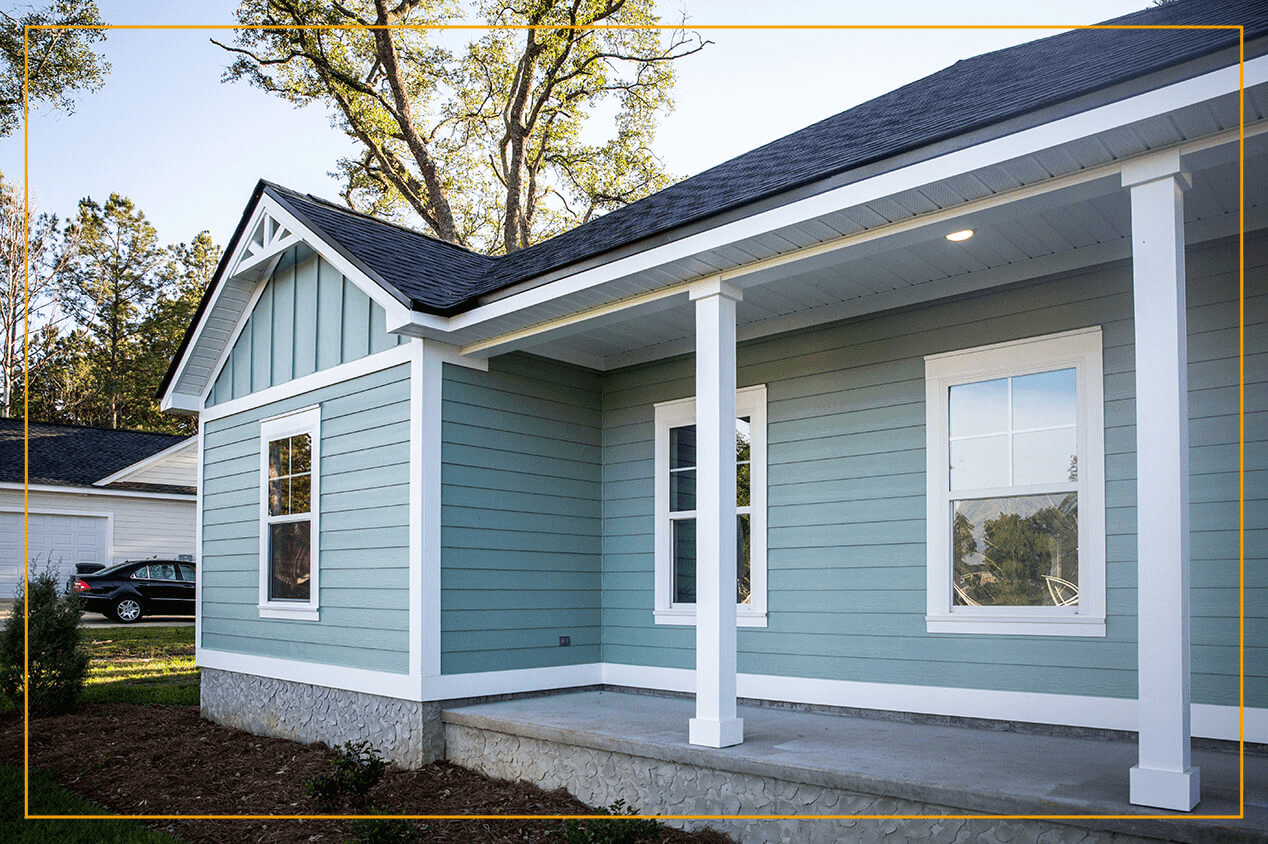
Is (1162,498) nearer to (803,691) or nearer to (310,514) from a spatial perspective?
(803,691)

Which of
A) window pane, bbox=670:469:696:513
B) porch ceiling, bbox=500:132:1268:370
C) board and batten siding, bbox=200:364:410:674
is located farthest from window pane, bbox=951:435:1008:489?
board and batten siding, bbox=200:364:410:674

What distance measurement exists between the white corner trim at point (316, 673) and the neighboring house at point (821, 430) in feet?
0.11

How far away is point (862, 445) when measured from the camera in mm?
6129

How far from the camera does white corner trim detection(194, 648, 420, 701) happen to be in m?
6.61

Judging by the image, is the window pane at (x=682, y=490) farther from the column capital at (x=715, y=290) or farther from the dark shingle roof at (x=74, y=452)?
the dark shingle roof at (x=74, y=452)

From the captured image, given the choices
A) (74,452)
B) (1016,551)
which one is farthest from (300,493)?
(74,452)

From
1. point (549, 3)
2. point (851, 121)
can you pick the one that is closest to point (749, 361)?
point (851, 121)

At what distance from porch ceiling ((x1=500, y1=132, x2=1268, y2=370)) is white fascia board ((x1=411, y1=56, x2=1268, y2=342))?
0.09 m

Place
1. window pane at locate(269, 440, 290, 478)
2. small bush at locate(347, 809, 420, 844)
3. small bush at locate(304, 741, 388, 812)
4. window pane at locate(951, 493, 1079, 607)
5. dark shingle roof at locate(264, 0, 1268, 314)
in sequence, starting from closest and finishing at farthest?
dark shingle roof at locate(264, 0, 1268, 314) → small bush at locate(347, 809, 420, 844) → window pane at locate(951, 493, 1079, 607) → small bush at locate(304, 741, 388, 812) → window pane at locate(269, 440, 290, 478)

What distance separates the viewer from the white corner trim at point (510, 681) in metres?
6.45

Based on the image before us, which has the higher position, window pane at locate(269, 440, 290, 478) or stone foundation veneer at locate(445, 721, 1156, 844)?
window pane at locate(269, 440, 290, 478)

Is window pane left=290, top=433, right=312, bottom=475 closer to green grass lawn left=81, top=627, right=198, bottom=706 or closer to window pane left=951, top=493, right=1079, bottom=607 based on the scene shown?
green grass lawn left=81, top=627, right=198, bottom=706

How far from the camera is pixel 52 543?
68.5 feet

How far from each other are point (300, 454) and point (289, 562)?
3.10ft
